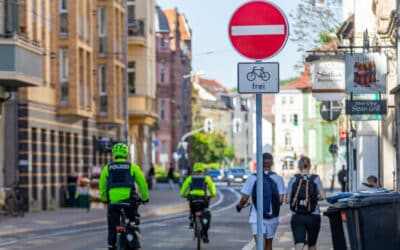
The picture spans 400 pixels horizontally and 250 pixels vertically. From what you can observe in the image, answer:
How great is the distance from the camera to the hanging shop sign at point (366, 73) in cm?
3719

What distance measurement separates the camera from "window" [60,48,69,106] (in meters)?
55.6

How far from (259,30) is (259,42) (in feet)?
0.40

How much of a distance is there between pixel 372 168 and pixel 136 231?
3543cm

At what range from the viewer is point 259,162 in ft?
41.7

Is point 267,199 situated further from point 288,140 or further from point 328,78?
point 288,140

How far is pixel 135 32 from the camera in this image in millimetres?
75625

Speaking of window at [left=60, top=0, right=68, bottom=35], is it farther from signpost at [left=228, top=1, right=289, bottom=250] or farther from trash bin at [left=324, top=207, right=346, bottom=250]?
signpost at [left=228, top=1, right=289, bottom=250]

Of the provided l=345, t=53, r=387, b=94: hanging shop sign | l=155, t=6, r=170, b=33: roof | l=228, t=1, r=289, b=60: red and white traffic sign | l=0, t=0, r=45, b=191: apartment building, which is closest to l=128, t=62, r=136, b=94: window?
l=0, t=0, r=45, b=191: apartment building

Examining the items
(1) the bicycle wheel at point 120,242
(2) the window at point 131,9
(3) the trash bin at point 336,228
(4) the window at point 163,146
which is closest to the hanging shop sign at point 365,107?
(1) the bicycle wheel at point 120,242

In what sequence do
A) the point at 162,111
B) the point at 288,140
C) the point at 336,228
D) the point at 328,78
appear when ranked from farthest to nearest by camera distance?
the point at 288,140, the point at 162,111, the point at 328,78, the point at 336,228

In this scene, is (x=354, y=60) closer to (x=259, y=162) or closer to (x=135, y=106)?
(x=259, y=162)

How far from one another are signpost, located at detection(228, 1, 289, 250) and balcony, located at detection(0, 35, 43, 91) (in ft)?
95.4

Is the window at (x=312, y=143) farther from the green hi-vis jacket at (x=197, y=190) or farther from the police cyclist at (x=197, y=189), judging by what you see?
the green hi-vis jacket at (x=197, y=190)

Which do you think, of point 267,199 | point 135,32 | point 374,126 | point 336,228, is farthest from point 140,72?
point 336,228
